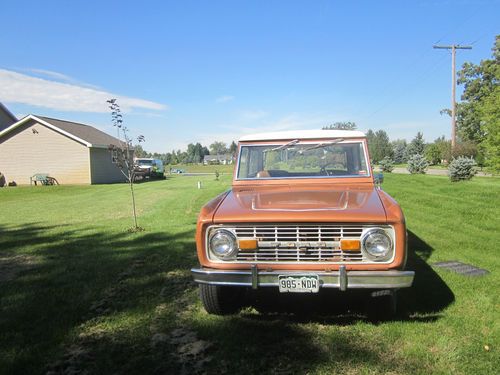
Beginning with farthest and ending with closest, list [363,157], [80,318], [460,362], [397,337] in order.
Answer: [363,157]
[80,318]
[397,337]
[460,362]

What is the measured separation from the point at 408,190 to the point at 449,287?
9840mm

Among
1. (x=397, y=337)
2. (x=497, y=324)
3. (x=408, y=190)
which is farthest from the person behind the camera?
(x=408, y=190)

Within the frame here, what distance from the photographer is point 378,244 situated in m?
3.26

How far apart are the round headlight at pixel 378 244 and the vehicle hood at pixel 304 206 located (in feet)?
0.40

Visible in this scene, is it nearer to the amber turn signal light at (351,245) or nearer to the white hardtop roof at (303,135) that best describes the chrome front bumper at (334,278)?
the amber turn signal light at (351,245)

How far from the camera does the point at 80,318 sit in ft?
12.8

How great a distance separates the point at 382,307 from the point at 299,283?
0.93 meters

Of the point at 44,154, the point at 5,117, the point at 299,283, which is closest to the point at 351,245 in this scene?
the point at 299,283

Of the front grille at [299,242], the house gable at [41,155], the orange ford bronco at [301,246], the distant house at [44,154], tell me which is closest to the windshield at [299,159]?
the orange ford bronco at [301,246]

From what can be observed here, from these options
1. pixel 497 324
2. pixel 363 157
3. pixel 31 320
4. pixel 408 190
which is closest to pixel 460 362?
pixel 497 324

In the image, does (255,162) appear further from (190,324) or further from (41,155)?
(41,155)

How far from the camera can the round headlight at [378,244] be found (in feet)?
10.7

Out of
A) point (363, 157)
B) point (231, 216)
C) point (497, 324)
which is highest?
point (363, 157)

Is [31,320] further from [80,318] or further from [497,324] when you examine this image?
[497,324]
